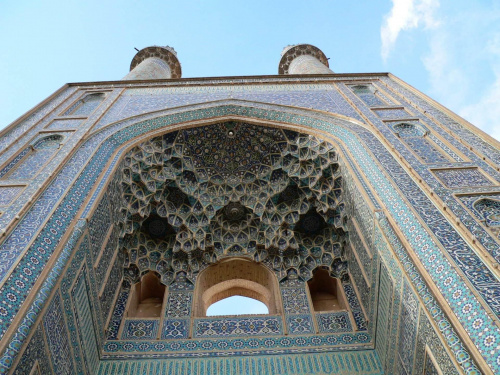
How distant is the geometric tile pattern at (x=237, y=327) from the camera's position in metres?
5.07

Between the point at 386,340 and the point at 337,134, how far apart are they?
9.01 ft

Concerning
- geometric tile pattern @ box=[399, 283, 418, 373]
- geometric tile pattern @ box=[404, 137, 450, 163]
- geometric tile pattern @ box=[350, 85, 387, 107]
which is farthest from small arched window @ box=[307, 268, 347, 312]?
geometric tile pattern @ box=[350, 85, 387, 107]

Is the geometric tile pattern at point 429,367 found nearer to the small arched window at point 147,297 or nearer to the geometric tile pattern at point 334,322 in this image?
the geometric tile pattern at point 334,322

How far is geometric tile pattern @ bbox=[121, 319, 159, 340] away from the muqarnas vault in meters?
0.03

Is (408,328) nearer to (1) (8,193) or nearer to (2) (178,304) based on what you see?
(2) (178,304)

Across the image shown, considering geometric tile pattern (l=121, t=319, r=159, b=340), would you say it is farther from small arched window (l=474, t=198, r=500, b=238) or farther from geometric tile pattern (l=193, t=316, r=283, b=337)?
small arched window (l=474, t=198, r=500, b=238)

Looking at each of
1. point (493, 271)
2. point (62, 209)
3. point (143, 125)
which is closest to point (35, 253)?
point (62, 209)

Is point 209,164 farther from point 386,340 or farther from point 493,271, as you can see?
point 493,271

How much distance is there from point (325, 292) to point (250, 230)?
1352 mm

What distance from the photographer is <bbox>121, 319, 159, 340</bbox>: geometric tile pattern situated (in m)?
5.03

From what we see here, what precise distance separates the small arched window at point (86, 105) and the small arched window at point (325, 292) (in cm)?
413

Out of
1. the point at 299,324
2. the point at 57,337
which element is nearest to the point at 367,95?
the point at 299,324

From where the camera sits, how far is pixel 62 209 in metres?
4.24

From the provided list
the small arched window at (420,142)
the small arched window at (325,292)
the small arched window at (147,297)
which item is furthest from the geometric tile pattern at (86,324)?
the small arched window at (420,142)
